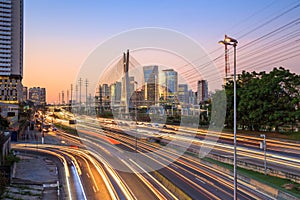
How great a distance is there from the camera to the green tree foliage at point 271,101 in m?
33.0

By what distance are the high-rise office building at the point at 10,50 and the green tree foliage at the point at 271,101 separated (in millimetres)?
86437

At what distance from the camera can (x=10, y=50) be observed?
104m

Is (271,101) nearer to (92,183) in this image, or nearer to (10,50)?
(92,183)

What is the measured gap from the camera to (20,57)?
10919cm

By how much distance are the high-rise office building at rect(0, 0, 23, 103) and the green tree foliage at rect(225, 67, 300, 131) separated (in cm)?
8644

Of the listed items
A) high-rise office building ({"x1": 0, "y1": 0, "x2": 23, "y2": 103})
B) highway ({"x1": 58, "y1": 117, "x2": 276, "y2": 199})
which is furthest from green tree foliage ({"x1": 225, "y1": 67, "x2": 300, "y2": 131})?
high-rise office building ({"x1": 0, "y1": 0, "x2": 23, "y2": 103})

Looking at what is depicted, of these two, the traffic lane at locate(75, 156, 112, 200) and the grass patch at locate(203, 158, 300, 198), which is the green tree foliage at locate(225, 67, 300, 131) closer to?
the grass patch at locate(203, 158, 300, 198)

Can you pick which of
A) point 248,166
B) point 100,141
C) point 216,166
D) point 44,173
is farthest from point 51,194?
point 100,141

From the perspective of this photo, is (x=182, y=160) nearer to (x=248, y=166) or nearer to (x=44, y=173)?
(x=248, y=166)

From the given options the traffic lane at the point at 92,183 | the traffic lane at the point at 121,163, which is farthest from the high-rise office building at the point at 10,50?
the traffic lane at the point at 92,183

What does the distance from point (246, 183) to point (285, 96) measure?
61.6 feet

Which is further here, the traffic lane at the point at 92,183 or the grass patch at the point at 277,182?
the traffic lane at the point at 92,183

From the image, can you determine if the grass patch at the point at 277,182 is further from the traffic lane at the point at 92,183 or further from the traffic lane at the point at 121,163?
the traffic lane at the point at 92,183

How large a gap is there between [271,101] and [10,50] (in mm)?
93805
